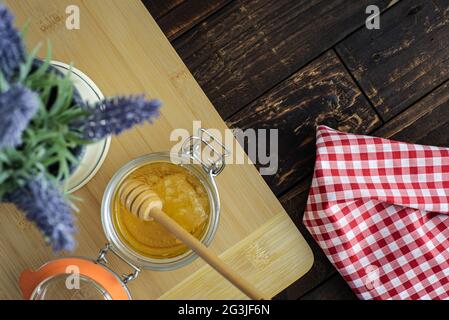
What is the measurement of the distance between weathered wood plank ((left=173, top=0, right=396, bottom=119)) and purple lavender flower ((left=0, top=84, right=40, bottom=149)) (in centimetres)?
72

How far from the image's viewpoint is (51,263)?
0.71 metres

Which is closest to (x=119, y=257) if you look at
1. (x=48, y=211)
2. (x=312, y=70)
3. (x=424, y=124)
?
(x=48, y=211)

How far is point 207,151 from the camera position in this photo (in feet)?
2.55

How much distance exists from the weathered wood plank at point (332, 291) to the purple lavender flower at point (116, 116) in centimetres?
76

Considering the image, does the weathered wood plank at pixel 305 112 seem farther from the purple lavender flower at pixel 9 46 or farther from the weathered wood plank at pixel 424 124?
the purple lavender flower at pixel 9 46

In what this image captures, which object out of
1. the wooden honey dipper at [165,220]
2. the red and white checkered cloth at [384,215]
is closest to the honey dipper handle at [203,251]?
the wooden honey dipper at [165,220]

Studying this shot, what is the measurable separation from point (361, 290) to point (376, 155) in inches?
9.9

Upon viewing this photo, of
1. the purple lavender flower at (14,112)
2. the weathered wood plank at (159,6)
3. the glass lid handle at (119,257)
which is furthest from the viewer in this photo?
the weathered wood plank at (159,6)

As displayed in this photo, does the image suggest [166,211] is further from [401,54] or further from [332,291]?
[401,54]

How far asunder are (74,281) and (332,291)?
611mm

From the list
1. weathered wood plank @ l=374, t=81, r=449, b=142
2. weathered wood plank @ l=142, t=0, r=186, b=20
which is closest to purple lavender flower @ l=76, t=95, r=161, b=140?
weathered wood plank @ l=142, t=0, r=186, b=20

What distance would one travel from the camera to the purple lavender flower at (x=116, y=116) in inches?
19.1

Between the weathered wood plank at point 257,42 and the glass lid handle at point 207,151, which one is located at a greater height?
the weathered wood plank at point 257,42
